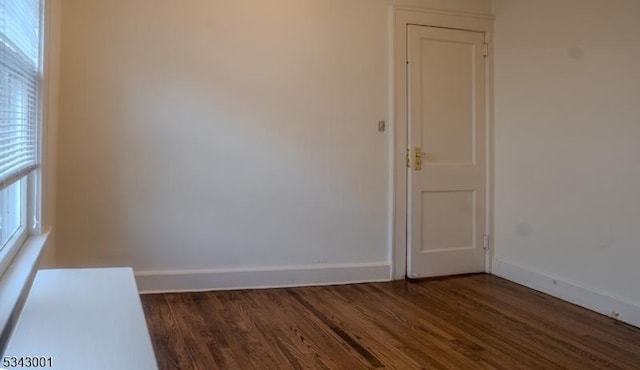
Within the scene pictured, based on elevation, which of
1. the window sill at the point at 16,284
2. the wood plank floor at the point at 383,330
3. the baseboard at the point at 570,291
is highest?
the window sill at the point at 16,284

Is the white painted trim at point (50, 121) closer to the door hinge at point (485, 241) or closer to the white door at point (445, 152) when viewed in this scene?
the white door at point (445, 152)

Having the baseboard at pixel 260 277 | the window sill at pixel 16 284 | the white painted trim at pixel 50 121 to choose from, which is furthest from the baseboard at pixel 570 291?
the white painted trim at pixel 50 121

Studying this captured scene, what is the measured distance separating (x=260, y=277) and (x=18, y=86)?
2069mm

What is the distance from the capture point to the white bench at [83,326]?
1.10 metres

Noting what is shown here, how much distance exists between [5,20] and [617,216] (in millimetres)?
3294

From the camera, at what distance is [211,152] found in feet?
11.1

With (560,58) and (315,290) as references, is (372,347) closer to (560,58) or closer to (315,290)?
(315,290)

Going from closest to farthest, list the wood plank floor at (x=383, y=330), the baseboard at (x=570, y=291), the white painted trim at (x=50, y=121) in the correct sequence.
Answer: the wood plank floor at (x=383, y=330) → the white painted trim at (x=50, y=121) → the baseboard at (x=570, y=291)

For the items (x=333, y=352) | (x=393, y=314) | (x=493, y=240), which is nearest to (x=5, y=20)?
(x=333, y=352)

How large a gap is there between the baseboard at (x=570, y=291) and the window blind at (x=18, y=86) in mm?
3270

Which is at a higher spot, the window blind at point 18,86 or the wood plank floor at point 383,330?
the window blind at point 18,86

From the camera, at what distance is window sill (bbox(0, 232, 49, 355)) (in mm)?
1272

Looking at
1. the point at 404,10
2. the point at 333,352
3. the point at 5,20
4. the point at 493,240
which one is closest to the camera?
the point at 5,20

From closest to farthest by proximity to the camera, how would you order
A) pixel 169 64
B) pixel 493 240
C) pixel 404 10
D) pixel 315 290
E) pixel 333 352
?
1. pixel 333 352
2. pixel 169 64
3. pixel 315 290
4. pixel 404 10
5. pixel 493 240
